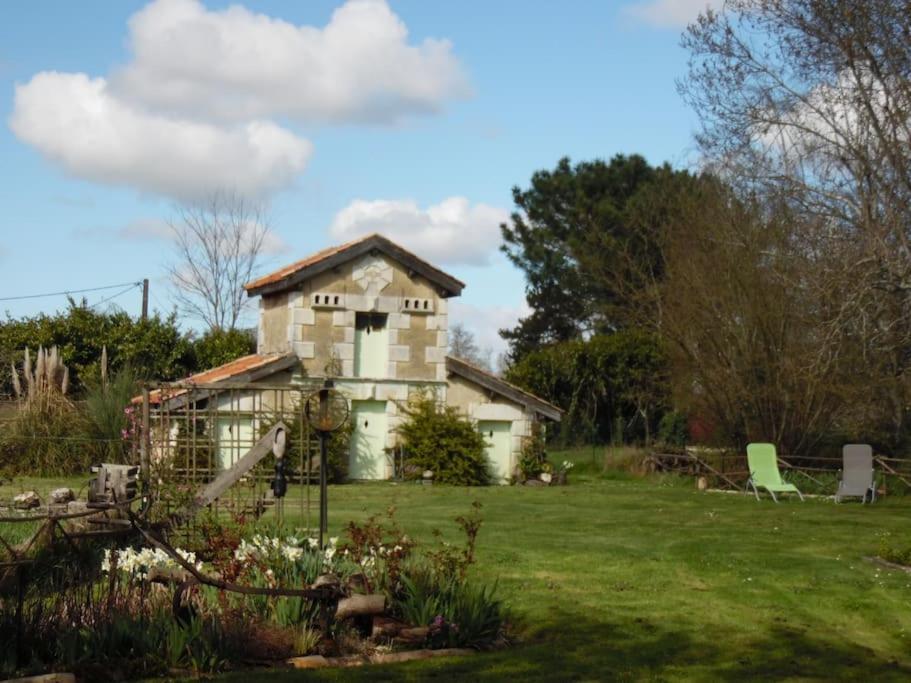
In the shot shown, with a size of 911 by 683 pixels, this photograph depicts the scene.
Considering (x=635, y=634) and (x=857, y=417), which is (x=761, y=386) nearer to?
(x=857, y=417)

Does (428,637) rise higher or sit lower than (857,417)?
lower

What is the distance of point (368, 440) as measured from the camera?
28812 mm

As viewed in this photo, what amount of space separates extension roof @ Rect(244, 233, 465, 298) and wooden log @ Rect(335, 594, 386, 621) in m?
18.8

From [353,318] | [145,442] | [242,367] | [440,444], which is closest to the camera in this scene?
[145,442]

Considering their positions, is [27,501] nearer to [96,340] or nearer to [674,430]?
[96,340]

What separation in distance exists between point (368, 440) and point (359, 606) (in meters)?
19.7

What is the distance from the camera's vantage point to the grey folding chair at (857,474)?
22.3 metres

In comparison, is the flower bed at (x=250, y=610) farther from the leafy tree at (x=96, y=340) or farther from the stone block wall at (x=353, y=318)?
the leafy tree at (x=96, y=340)

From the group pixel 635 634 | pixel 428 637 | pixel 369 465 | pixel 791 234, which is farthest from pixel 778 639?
pixel 369 465

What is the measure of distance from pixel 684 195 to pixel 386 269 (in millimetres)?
8635

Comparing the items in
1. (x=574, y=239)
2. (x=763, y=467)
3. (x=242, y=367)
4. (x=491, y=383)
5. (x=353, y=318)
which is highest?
(x=574, y=239)

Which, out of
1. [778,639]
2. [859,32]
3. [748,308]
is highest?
[859,32]

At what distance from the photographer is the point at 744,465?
2648cm

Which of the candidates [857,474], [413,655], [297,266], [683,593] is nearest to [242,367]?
[297,266]
